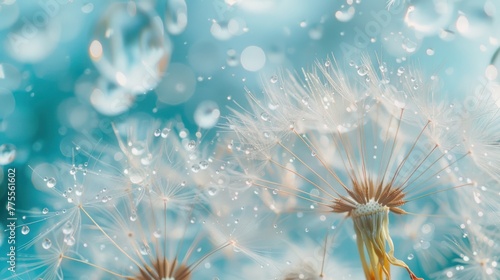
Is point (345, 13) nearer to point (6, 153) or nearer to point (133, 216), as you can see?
point (133, 216)

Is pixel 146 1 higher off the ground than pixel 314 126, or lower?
higher

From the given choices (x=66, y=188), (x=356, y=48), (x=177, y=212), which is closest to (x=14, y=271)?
(x=66, y=188)

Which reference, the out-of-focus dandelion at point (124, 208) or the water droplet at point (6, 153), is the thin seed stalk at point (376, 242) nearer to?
the out-of-focus dandelion at point (124, 208)

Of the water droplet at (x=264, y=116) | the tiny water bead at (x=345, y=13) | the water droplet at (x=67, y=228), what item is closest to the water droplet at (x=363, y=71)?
the water droplet at (x=264, y=116)

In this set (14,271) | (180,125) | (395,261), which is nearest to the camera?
(395,261)

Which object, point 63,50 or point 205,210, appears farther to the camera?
point 63,50

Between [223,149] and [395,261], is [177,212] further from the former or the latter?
[395,261]

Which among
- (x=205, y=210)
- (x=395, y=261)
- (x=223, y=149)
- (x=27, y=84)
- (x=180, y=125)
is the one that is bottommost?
(x=395, y=261)
